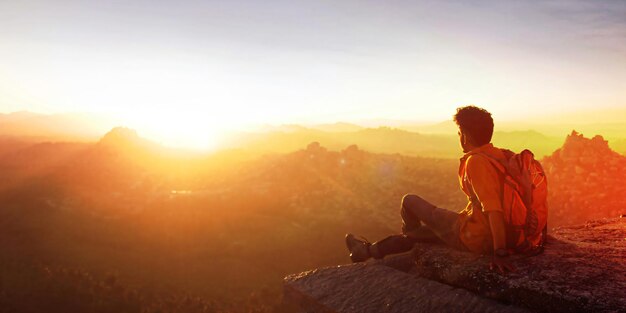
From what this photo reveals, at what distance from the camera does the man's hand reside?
13.3 ft

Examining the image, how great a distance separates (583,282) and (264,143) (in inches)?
Result: 5751

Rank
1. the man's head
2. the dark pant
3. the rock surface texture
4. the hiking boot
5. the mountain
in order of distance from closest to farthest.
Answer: the rock surface texture, the man's head, the dark pant, the hiking boot, the mountain

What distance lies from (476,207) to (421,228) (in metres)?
1.17

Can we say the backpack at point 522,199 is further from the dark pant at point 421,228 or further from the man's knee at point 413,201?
the man's knee at point 413,201

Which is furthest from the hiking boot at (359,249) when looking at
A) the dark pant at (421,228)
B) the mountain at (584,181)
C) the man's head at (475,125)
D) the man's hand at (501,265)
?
the mountain at (584,181)

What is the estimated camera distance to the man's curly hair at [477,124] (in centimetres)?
418

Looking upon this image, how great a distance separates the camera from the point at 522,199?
13.6 feet

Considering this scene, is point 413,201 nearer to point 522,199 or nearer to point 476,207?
point 476,207

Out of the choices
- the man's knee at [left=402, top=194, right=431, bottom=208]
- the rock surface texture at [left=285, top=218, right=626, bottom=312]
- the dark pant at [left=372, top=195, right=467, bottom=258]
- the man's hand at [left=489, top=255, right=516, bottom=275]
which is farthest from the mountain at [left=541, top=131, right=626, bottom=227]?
the man's hand at [left=489, top=255, right=516, bottom=275]

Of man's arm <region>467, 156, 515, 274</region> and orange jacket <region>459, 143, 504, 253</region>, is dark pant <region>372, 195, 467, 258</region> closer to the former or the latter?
orange jacket <region>459, 143, 504, 253</region>

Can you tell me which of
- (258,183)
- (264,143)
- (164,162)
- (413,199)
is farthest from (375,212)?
(264,143)

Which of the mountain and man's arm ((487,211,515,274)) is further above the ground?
man's arm ((487,211,515,274))

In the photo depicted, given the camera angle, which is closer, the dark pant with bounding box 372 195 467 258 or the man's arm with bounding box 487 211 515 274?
the man's arm with bounding box 487 211 515 274

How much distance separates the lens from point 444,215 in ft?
16.1
